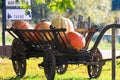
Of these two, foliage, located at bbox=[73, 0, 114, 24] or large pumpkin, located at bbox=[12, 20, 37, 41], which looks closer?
Result: large pumpkin, located at bbox=[12, 20, 37, 41]

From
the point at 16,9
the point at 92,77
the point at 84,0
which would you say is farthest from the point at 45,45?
the point at 84,0

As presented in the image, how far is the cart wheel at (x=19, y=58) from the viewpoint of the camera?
10709 mm

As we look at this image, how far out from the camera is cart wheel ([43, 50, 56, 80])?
942 cm

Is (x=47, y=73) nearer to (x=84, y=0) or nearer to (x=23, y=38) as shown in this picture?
(x=23, y=38)

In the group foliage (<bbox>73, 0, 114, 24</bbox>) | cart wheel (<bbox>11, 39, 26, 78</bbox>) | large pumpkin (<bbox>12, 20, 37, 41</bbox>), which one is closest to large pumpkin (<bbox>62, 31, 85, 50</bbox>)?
large pumpkin (<bbox>12, 20, 37, 41</bbox>)

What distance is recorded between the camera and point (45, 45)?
10.1 m

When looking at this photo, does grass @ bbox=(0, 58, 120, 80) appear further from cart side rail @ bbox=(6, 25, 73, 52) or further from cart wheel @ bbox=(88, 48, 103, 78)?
cart side rail @ bbox=(6, 25, 73, 52)

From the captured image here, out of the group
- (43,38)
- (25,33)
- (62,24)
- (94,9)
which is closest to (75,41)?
(62,24)

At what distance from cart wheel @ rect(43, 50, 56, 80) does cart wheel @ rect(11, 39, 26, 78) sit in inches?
42.9

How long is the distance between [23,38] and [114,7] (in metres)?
8.11

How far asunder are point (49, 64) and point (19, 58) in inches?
53.3

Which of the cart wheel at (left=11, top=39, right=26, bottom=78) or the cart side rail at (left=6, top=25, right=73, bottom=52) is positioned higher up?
the cart side rail at (left=6, top=25, right=73, bottom=52)

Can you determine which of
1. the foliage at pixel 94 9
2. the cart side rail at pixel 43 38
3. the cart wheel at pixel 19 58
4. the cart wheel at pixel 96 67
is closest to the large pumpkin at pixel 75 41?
the cart side rail at pixel 43 38

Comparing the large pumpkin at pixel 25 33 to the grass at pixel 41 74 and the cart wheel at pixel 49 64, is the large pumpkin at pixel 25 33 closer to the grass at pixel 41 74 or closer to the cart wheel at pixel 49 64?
the cart wheel at pixel 49 64
